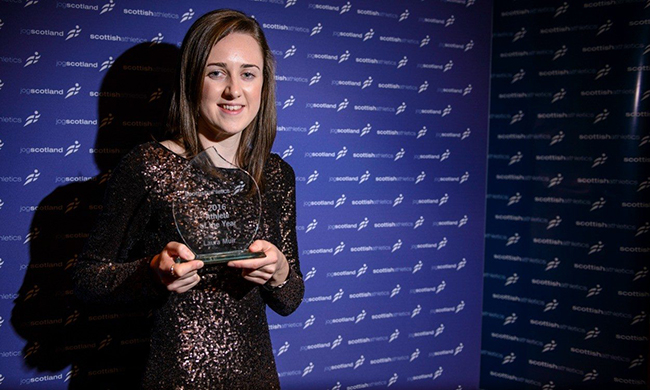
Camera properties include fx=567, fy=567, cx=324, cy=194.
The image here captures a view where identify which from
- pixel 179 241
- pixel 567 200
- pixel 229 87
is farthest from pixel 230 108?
pixel 567 200

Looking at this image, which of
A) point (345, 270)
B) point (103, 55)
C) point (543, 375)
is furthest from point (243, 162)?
point (543, 375)

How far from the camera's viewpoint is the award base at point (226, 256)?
148 centimetres

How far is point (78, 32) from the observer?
226 cm

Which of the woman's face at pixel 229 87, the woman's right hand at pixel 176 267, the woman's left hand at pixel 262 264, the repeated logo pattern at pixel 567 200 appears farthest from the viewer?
the repeated logo pattern at pixel 567 200

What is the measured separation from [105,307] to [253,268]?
3.81 ft

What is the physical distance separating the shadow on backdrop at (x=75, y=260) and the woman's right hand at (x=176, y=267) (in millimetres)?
1016

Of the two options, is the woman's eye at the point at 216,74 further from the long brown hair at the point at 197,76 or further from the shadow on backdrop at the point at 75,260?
the shadow on backdrop at the point at 75,260

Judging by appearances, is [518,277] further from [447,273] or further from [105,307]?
[105,307]

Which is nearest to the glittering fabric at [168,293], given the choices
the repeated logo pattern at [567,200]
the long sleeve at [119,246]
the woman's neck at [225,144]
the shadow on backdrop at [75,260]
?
the long sleeve at [119,246]

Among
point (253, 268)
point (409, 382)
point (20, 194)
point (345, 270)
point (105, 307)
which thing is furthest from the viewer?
point (409, 382)

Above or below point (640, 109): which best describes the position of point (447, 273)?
below

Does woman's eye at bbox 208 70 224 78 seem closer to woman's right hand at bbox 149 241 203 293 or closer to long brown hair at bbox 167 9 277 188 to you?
long brown hair at bbox 167 9 277 188

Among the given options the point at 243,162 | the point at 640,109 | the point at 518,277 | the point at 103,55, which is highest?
the point at 103,55

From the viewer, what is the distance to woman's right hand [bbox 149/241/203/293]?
138 centimetres
